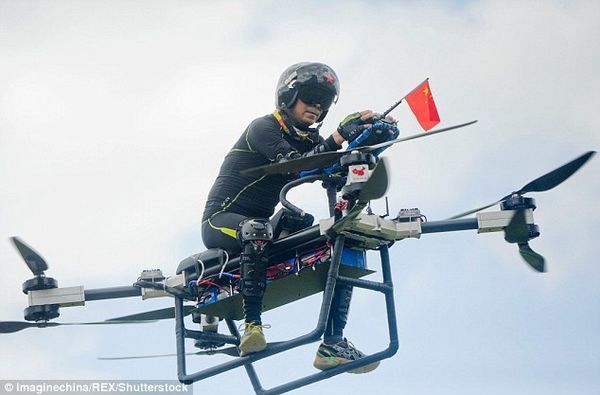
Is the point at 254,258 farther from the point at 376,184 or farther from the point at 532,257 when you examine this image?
the point at 532,257

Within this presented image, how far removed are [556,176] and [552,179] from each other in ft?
0.20

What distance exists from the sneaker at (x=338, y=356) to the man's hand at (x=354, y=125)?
95.0 inches

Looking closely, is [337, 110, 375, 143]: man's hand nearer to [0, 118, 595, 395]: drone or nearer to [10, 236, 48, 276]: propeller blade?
[0, 118, 595, 395]: drone

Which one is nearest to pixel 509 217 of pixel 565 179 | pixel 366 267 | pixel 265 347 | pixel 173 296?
pixel 565 179

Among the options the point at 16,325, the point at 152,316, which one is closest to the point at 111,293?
the point at 152,316

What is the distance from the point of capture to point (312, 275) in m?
13.0

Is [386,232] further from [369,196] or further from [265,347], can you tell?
[265,347]

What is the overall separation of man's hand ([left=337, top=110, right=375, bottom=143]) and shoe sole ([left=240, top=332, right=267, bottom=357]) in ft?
7.68

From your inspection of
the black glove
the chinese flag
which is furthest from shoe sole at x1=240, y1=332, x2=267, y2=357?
the chinese flag

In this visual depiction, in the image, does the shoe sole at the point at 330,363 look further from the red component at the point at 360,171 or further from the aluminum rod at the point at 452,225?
the red component at the point at 360,171

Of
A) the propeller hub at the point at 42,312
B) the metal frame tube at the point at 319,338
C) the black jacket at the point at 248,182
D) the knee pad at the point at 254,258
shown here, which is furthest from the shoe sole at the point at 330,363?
the propeller hub at the point at 42,312

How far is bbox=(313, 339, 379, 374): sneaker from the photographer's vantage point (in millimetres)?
13092

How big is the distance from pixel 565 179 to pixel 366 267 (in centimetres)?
238

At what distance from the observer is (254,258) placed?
12.9 meters
